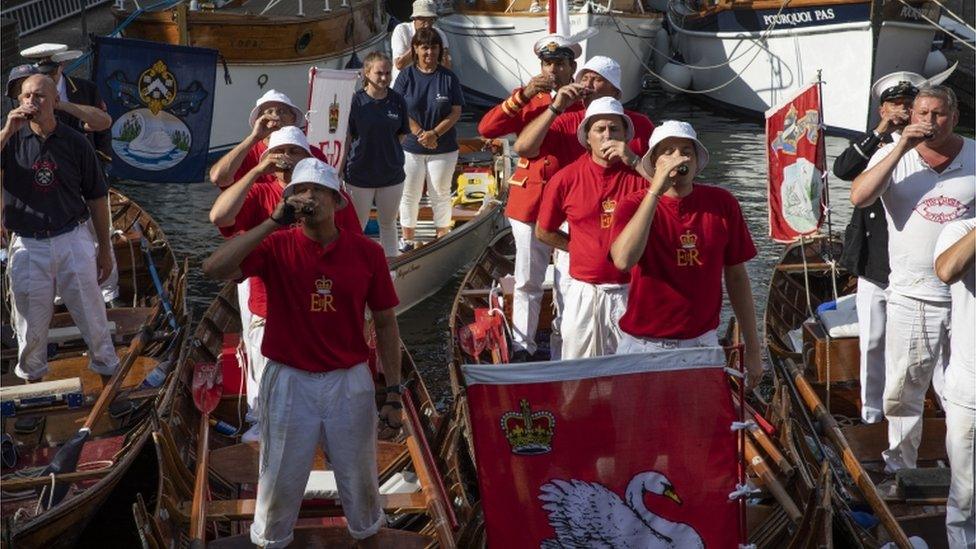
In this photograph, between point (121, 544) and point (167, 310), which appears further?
point (167, 310)

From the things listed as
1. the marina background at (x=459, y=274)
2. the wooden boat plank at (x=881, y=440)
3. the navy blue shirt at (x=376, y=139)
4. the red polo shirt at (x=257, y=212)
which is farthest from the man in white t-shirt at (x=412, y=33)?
the wooden boat plank at (x=881, y=440)

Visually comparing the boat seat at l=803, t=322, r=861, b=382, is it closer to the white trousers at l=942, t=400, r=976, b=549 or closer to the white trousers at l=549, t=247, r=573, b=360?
the white trousers at l=549, t=247, r=573, b=360

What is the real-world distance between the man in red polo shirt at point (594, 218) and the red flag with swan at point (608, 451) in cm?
205

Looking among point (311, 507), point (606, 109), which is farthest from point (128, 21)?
point (311, 507)

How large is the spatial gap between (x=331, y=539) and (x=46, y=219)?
141 inches

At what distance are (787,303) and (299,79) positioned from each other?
1206 cm

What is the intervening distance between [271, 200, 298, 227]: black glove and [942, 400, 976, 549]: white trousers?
3.40 metres

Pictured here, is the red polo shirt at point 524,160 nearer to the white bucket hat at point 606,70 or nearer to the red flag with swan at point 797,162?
the white bucket hat at point 606,70

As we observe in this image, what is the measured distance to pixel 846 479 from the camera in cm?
848

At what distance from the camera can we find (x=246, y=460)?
8547 millimetres

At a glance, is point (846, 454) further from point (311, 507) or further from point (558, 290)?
point (311, 507)

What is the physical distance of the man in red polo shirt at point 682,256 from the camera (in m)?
7.06

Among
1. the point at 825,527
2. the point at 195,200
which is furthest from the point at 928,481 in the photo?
the point at 195,200

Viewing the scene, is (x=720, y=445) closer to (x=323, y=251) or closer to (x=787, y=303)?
(x=323, y=251)
